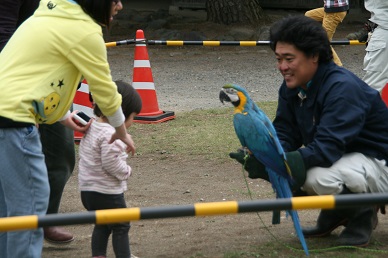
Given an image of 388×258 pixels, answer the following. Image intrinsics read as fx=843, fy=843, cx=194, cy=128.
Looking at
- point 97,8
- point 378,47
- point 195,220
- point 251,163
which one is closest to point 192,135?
point 378,47

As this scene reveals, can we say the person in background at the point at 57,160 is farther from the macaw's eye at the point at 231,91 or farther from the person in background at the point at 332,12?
the person in background at the point at 332,12

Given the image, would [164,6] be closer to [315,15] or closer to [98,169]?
[315,15]

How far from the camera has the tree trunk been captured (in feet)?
54.4

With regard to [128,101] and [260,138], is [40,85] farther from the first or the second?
[260,138]

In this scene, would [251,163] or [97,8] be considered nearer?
[97,8]

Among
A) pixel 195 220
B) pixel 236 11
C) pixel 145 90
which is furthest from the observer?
pixel 236 11

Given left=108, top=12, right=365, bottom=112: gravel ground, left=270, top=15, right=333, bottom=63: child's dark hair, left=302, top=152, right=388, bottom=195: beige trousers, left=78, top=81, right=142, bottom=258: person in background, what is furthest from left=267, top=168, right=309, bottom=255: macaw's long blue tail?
left=108, top=12, right=365, bottom=112: gravel ground

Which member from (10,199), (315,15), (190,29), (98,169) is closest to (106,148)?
(98,169)

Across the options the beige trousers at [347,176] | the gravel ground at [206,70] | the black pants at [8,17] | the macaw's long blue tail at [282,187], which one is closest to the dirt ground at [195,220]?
the gravel ground at [206,70]

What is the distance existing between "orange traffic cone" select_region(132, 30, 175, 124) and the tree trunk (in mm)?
7456

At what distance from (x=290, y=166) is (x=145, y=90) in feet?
15.8

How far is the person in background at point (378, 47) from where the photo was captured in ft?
24.4

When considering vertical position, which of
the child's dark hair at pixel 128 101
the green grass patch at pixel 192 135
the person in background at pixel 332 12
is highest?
the child's dark hair at pixel 128 101

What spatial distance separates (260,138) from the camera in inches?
178
